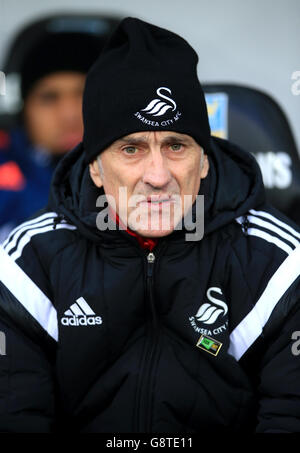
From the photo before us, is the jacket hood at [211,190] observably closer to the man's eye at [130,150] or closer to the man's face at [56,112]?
the man's eye at [130,150]

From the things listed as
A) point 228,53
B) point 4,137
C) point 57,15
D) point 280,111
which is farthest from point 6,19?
point 280,111

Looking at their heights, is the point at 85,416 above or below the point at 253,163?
below

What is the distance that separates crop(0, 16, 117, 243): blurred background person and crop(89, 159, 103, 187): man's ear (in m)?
0.76

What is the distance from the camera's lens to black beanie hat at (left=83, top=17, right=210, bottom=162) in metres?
1.14

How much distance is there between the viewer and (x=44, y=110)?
2.19 m

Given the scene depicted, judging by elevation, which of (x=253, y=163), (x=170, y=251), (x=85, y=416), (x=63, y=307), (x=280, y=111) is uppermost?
(x=280, y=111)

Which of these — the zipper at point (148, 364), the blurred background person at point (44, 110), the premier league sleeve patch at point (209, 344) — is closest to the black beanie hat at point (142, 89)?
the zipper at point (148, 364)

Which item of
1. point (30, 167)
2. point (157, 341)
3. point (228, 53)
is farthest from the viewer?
point (30, 167)

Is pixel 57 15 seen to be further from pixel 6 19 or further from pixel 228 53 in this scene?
pixel 228 53

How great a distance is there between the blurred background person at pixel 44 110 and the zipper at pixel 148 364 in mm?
915

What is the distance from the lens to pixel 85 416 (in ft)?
3.97

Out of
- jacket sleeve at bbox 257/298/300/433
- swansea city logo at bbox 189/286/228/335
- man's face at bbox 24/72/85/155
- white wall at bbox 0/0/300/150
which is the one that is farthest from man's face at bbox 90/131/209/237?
man's face at bbox 24/72/85/155

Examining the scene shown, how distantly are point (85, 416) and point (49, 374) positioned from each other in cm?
12

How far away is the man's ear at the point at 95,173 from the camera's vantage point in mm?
1271
